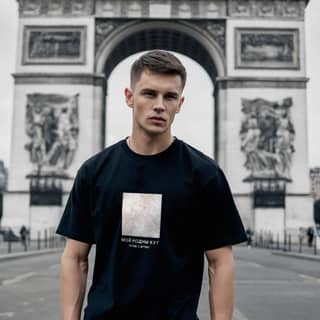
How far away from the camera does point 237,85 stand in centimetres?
3762

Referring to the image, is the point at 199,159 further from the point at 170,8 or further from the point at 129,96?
the point at 170,8

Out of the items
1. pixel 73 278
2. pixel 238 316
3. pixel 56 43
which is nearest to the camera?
pixel 73 278

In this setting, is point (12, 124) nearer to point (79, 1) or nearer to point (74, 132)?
point (74, 132)

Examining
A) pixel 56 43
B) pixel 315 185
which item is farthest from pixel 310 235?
pixel 315 185

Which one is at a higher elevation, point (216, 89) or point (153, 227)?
point (216, 89)

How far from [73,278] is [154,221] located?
384 mm

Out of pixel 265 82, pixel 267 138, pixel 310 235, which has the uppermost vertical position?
pixel 265 82

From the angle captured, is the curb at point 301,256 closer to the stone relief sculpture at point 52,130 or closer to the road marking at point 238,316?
the road marking at point 238,316

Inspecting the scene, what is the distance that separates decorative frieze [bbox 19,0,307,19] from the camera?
3828cm

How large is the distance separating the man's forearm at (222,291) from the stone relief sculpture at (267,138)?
113ft

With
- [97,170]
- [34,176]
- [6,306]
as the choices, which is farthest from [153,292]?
[34,176]

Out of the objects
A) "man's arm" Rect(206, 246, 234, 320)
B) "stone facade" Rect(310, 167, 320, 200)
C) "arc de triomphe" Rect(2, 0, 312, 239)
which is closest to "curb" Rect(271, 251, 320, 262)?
"arc de triomphe" Rect(2, 0, 312, 239)

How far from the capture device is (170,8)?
38188 millimetres

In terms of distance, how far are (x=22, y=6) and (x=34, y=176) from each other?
10.7 m
